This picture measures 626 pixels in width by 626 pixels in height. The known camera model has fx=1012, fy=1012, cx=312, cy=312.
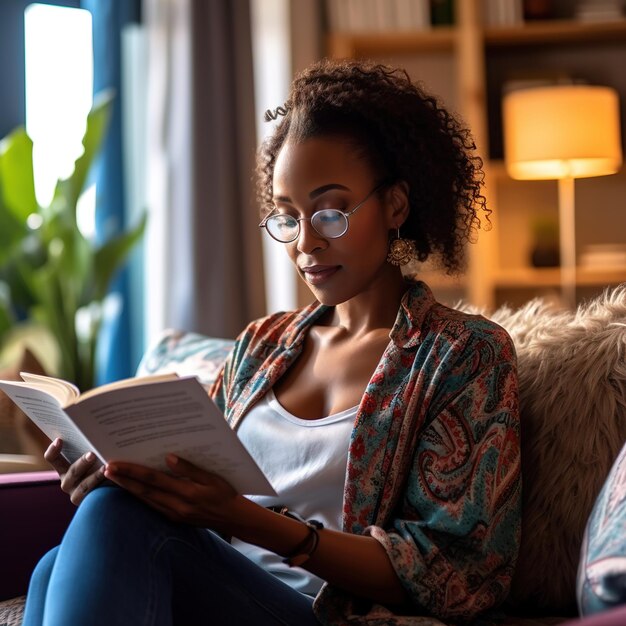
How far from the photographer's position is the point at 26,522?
1559 millimetres

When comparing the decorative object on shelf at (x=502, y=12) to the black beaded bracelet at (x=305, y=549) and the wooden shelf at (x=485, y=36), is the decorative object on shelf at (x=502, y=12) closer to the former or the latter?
the wooden shelf at (x=485, y=36)

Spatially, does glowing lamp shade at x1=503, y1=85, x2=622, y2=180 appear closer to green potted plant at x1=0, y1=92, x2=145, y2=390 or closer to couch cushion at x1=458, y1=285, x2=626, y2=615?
green potted plant at x1=0, y1=92, x2=145, y2=390

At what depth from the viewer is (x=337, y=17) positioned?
3.80m

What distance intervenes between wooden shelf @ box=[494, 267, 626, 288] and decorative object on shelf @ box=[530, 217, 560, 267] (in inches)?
1.1

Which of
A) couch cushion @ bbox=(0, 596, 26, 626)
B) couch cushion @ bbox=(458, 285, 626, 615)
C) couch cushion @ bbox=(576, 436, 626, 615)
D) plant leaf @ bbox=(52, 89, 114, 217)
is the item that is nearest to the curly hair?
couch cushion @ bbox=(458, 285, 626, 615)

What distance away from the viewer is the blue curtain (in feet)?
12.0

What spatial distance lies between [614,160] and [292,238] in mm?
2422

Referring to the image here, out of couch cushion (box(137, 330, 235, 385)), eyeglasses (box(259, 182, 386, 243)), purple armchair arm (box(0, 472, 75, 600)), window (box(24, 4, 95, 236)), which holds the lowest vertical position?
purple armchair arm (box(0, 472, 75, 600))

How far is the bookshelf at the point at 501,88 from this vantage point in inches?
148

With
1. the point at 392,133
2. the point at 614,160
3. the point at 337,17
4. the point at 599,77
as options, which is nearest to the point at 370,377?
the point at 392,133

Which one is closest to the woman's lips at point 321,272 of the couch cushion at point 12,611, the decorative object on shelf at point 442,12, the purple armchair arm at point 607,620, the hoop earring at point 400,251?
the hoop earring at point 400,251

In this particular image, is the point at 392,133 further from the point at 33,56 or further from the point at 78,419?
the point at 33,56

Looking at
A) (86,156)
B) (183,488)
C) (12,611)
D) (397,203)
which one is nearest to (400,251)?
(397,203)

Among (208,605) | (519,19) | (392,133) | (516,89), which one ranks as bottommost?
(208,605)
